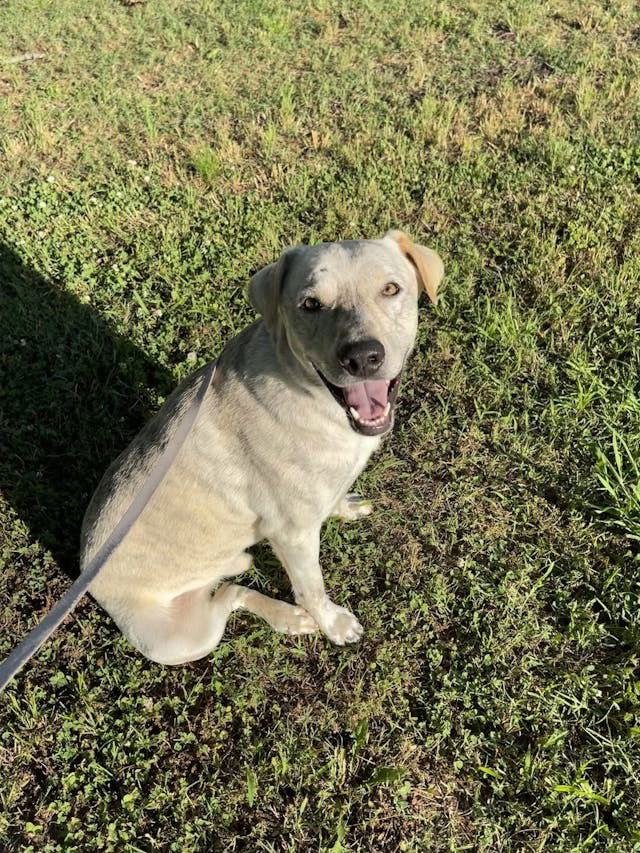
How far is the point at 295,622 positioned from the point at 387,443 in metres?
1.47

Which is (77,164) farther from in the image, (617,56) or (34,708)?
(617,56)

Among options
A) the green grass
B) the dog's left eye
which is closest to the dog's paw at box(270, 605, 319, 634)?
the green grass

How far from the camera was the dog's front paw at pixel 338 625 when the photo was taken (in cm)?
338

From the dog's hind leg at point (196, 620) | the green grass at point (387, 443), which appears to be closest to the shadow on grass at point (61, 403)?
the green grass at point (387, 443)

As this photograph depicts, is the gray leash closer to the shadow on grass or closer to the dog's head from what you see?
the dog's head

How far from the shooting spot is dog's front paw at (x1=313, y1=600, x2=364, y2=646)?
338cm

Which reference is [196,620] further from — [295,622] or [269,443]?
[269,443]

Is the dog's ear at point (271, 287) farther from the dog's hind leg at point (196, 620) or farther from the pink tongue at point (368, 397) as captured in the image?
the dog's hind leg at point (196, 620)

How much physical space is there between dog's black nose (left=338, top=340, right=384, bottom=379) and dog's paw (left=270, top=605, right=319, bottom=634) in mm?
1665

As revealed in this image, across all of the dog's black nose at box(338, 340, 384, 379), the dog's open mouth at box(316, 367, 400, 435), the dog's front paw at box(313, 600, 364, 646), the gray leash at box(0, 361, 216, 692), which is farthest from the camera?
the dog's front paw at box(313, 600, 364, 646)

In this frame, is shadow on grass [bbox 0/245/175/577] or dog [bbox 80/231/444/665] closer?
dog [bbox 80/231/444/665]

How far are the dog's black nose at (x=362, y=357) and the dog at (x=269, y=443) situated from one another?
0.09 feet

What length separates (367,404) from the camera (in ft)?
8.89

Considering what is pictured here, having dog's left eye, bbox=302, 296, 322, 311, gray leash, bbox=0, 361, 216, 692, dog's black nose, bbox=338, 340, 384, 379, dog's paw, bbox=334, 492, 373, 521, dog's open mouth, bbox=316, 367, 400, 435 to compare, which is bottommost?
dog's paw, bbox=334, 492, 373, 521
